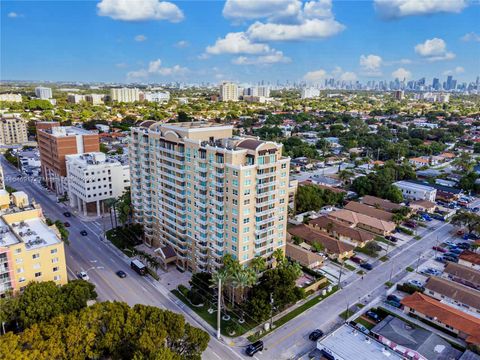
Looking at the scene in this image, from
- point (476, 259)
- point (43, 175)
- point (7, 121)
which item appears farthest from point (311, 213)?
point (7, 121)

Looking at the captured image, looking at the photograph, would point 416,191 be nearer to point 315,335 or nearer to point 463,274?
point 463,274

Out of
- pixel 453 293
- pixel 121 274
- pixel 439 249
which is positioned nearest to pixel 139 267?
pixel 121 274

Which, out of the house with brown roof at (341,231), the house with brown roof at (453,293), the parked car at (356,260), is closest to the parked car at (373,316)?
the house with brown roof at (453,293)

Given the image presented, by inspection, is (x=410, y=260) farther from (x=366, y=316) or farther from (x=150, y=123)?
(x=150, y=123)

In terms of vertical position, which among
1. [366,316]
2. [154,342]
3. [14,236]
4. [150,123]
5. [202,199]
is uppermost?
[150,123]

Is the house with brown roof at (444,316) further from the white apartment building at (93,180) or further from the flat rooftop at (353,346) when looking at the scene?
the white apartment building at (93,180)
